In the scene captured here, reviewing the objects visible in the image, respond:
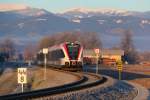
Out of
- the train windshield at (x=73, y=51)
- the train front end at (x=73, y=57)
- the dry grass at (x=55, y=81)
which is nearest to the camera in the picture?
the dry grass at (x=55, y=81)

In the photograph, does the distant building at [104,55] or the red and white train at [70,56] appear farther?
the distant building at [104,55]

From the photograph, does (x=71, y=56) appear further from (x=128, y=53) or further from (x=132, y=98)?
(x=128, y=53)

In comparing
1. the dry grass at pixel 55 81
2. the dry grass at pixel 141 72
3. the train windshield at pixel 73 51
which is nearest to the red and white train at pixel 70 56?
the train windshield at pixel 73 51

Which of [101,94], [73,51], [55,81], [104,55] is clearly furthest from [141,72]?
[104,55]

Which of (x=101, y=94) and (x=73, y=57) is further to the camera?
(x=73, y=57)

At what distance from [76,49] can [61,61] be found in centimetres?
215

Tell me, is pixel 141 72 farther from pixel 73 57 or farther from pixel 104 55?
pixel 104 55

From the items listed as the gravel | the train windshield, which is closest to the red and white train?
the train windshield

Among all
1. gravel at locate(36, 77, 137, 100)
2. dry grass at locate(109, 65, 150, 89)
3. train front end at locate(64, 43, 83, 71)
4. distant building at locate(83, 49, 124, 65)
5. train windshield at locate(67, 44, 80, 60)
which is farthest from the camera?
distant building at locate(83, 49, 124, 65)

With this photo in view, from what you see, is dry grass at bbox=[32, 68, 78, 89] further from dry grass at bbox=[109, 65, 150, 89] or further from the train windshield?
the train windshield

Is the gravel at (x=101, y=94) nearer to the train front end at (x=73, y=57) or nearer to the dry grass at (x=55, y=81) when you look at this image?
the dry grass at (x=55, y=81)

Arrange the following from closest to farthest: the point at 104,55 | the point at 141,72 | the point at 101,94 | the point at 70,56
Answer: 1. the point at 101,94
2. the point at 70,56
3. the point at 141,72
4. the point at 104,55

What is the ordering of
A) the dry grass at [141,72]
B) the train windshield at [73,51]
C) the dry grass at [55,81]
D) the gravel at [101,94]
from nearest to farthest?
the gravel at [101,94]
the dry grass at [141,72]
the dry grass at [55,81]
the train windshield at [73,51]

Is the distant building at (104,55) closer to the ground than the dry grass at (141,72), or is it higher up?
higher up
